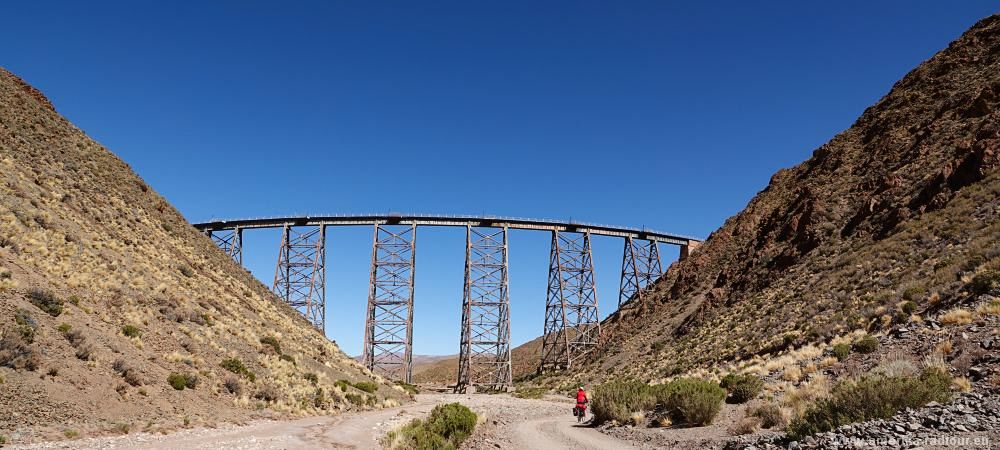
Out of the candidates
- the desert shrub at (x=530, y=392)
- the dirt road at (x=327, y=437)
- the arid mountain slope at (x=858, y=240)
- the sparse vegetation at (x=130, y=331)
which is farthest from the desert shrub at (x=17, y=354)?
the desert shrub at (x=530, y=392)

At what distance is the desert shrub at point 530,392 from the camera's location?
29.2 m

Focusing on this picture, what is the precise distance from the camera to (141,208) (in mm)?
25000

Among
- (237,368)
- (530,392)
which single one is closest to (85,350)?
(237,368)

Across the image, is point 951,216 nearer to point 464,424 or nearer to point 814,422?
point 814,422

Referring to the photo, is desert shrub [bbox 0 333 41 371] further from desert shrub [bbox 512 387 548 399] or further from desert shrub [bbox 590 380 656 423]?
desert shrub [bbox 512 387 548 399]

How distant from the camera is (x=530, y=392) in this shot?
101ft

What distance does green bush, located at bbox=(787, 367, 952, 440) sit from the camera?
6.38 metres

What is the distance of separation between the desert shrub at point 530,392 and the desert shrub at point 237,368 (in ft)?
55.3

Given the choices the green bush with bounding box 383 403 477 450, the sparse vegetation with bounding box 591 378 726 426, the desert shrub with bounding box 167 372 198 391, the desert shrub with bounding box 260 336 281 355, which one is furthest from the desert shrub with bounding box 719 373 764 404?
the desert shrub with bounding box 260 336 281 355

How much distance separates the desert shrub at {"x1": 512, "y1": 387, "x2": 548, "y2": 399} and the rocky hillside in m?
7.70

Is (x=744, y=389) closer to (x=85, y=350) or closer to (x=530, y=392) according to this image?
(x=85, y=350)

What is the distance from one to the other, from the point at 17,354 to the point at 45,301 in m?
2.62

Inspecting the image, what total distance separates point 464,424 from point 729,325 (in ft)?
58.3

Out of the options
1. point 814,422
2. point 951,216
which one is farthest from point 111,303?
point 951,216
